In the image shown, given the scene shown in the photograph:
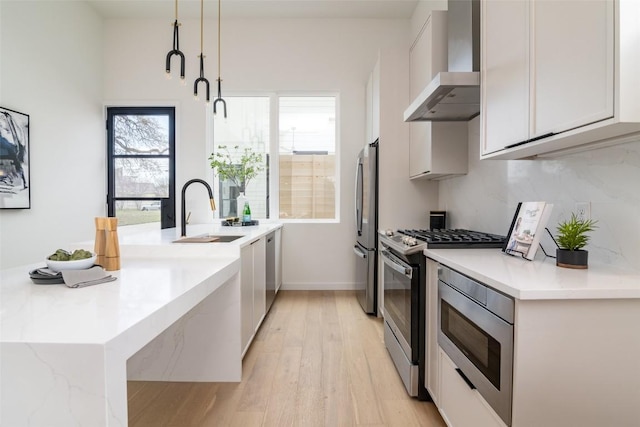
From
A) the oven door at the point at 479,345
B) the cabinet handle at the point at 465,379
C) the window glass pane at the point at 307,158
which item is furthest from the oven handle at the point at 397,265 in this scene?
the window glass pane at the point at 307,158

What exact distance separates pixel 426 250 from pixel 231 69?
3626mm

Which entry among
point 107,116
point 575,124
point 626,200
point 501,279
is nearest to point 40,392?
point 501,279

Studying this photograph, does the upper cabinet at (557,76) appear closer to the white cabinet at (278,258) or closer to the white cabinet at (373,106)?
the white cabinet at (373,106)

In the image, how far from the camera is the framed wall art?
300 centimetres

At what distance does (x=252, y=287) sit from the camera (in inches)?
99.3

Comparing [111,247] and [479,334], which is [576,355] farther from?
[111,247]

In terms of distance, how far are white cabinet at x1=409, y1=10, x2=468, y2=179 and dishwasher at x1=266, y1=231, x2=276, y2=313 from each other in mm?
1614

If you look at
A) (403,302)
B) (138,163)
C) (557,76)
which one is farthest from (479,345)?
(138,163)

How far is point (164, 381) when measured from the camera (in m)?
2.11

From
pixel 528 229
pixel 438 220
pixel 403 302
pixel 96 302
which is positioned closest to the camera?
pixel 96 302

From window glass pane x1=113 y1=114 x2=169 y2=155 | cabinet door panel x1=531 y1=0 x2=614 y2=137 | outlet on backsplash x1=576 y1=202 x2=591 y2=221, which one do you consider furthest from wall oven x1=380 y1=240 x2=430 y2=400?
window glass pane x1=113 y1=114 x2=169 y2=155

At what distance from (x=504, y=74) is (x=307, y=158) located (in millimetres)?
3024

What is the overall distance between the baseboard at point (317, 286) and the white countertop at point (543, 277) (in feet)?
9.19

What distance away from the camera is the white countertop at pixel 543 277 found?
1.01m
